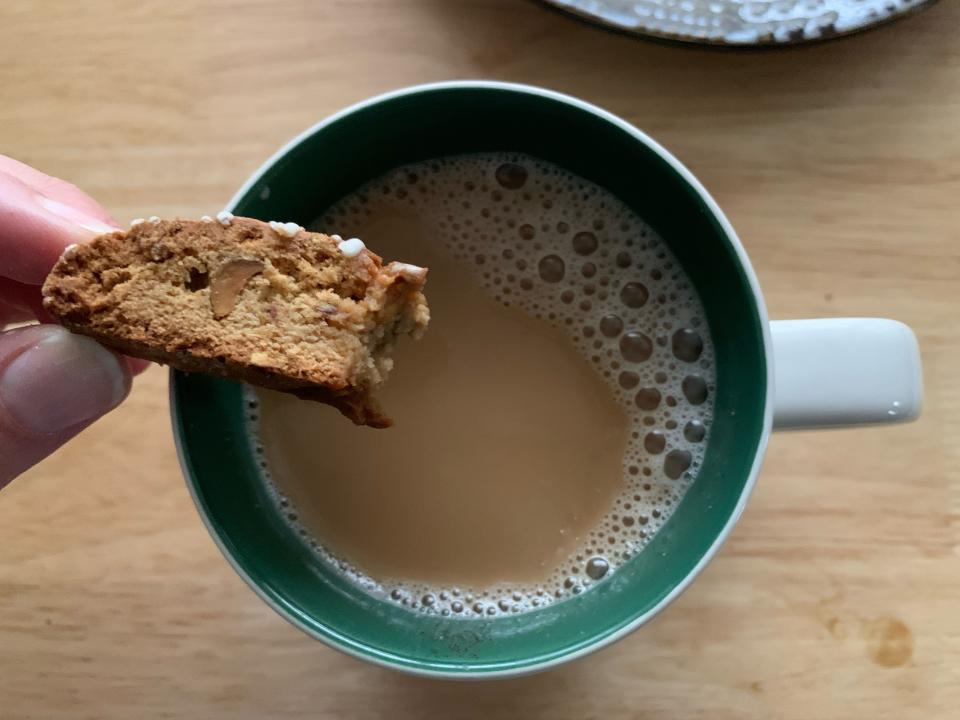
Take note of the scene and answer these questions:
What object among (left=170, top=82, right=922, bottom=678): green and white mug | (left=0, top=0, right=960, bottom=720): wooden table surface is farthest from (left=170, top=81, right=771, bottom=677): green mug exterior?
(left=0, top=0, right=960, bottom=720): wooden table surface

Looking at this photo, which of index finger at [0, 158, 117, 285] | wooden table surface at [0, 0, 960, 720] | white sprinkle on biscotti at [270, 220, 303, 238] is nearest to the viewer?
white sprinkle on biscotti at [270, 220, 303, 238]

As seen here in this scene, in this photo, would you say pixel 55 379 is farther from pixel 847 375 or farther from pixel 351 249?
pixel 847 375

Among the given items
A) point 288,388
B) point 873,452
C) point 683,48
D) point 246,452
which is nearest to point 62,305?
point 288,388

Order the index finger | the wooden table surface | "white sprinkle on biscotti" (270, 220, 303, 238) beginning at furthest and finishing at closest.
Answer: the wooden table surface
the index finger
"white sprinkle on biscotti" (270, 220, 303, 238)

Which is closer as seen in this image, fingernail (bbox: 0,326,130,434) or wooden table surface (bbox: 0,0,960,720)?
fingernail (bbox: 0,326,130,434)

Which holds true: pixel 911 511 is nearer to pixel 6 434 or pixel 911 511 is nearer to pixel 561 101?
pixel 561 101

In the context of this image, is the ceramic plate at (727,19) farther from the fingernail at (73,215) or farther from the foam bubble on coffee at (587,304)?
the fingernail at (73,215)

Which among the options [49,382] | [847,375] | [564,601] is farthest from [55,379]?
[847,375]

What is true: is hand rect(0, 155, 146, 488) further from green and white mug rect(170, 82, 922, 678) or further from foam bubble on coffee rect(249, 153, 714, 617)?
foam bubble on coffee rect(249, 153, 714, 617)
